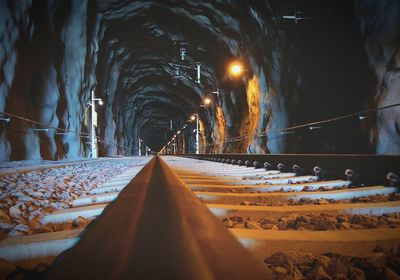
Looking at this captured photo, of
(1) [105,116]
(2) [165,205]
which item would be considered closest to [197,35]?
(1) [105,116]

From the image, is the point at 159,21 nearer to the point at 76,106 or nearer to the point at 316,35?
the point at 76,106

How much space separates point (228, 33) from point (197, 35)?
2.58m

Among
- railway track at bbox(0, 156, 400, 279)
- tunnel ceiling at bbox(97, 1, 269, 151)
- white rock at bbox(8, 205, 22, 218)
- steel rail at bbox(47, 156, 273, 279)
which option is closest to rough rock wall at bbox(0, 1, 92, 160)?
tunnel ceiling at bbox(97, 1, 269, 151)

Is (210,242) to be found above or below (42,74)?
below

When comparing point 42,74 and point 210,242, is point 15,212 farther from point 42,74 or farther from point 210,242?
point 42,74

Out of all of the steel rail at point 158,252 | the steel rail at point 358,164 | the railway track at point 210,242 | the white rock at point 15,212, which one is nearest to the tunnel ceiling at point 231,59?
the steel rail at point 358,164

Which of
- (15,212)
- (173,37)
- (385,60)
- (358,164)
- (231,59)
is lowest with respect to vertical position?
(15,212)

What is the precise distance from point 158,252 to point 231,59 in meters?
17.4

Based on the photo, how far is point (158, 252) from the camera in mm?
971

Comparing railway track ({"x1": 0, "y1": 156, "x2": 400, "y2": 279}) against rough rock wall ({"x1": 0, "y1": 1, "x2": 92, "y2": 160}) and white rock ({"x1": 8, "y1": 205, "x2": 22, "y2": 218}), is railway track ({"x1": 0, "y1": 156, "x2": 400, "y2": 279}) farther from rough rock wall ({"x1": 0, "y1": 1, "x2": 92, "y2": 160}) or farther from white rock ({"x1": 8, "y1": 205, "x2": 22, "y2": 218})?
rough rock wall ({"x1": 0, "y1": 1, "x2": 92, "y2": 160})

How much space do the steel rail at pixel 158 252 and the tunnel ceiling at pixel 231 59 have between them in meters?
8.20

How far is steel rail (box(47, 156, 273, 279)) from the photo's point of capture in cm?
85

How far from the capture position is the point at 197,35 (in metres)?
17.6

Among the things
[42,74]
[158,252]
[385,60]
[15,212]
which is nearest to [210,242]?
[158,252]
